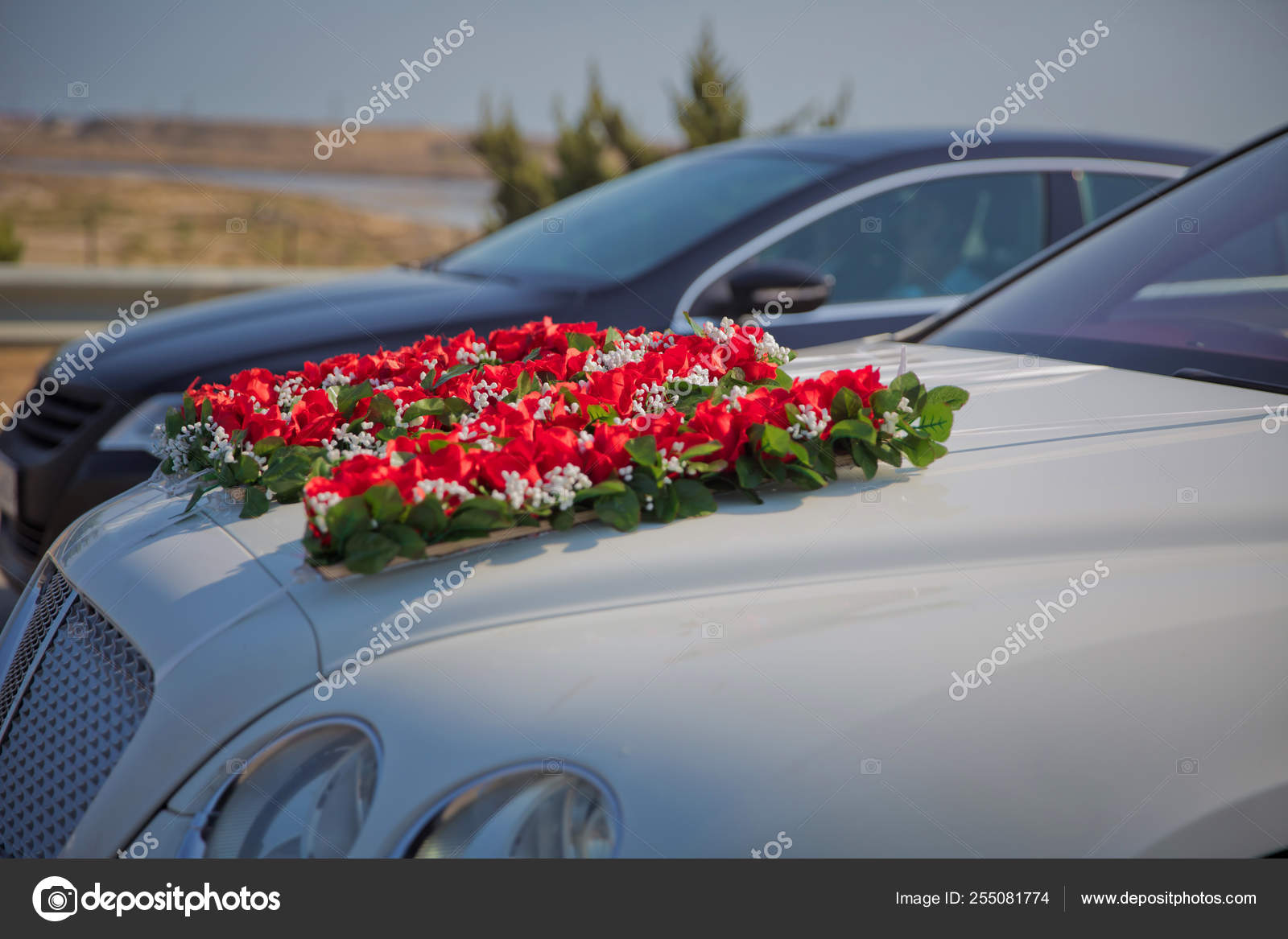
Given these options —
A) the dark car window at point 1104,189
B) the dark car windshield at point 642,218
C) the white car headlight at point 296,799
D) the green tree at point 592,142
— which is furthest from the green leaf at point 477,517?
the green tree at point 592,142

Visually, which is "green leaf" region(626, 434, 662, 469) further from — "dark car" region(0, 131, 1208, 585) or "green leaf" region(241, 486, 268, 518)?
"dark car" region(0, 131, 1208, 585)

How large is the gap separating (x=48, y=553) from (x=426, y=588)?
1.00 metres

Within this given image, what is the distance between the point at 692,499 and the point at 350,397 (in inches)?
35.9

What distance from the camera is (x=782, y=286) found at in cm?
345

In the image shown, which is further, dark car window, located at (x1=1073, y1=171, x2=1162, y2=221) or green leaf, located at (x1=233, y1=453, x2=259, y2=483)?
dark car window, located at (x1=1073, y1=171, x2=1162, y2=221)

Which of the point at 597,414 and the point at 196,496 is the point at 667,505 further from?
the point at 196,496

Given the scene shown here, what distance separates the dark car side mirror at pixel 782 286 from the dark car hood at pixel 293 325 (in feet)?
2.34

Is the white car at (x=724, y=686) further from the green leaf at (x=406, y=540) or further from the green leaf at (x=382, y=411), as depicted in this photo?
the green leaf at (x=382, y=411)

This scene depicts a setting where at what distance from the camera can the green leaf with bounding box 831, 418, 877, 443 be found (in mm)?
1752

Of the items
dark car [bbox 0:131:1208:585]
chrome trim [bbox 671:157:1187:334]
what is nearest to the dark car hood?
dark car [bbox 0:131:1208:585]

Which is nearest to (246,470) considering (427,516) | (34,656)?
(34,656)
